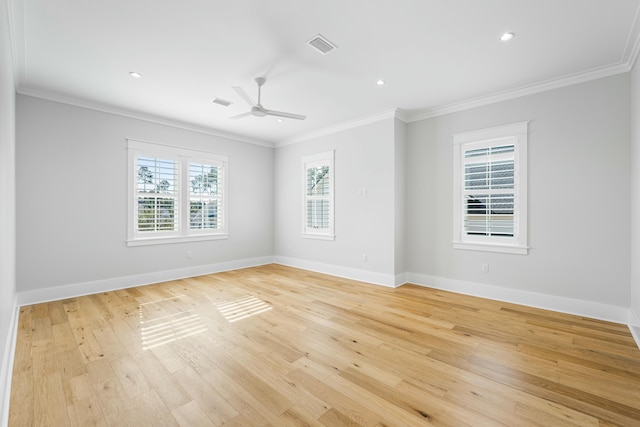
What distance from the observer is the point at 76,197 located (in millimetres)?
4125

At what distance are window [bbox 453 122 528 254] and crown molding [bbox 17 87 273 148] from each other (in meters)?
4.24

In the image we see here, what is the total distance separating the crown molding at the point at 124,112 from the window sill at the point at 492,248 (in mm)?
4617

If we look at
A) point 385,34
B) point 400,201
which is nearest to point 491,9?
point 385,34

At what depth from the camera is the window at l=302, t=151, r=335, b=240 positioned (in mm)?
5531

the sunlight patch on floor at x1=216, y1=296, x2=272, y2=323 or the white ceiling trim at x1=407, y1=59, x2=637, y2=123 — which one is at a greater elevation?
the white ceiling trim at x1=407, y1=59, x2=637, y2=123

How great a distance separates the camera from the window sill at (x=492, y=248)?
3732mm

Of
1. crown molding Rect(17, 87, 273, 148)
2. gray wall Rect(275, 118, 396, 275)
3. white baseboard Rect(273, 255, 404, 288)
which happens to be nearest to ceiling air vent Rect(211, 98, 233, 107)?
crown molding Rect(17, 87, 273, 148)

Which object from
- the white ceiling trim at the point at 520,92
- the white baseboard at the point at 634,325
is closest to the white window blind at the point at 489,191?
the white ceiling trim at the point at 520,92

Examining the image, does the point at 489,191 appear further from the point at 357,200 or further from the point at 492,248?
the point at 357,200

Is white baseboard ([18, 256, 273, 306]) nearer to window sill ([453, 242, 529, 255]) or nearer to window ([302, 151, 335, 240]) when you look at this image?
window ([302, 151, 335, 240])

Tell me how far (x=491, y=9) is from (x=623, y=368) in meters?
3.03

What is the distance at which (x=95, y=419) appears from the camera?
5.56ft

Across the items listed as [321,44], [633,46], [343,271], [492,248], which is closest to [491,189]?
[492,248]

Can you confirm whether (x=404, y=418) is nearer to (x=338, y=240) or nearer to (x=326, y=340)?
(x=326, y=340)
